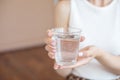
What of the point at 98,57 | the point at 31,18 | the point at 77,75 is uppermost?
the point at 98,57

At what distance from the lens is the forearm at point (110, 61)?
1.03m

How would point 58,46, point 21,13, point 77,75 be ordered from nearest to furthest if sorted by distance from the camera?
point 58,46 < point 77,75 < point 21,13

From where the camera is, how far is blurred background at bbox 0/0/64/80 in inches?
119

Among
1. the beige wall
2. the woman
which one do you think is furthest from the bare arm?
the beige wall

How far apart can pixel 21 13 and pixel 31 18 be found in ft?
0.55

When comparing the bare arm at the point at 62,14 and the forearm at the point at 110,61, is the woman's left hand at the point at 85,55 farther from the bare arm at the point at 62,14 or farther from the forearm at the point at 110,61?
the bare arm at the point at 62,14

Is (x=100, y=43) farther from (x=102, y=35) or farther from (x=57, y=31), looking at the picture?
(x=57, y=31)

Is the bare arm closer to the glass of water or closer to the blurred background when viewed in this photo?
the glass of water

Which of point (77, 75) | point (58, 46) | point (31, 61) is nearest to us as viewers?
point (58, 46)

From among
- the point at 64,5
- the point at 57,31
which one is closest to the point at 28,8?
the point at 64,5

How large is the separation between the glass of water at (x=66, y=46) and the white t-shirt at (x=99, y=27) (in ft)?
0.91

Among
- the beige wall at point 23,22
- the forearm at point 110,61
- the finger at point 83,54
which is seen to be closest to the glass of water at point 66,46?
the finger at point 83,54

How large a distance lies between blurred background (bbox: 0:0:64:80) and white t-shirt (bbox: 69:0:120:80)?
71.4 inches

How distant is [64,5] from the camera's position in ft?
3.58
